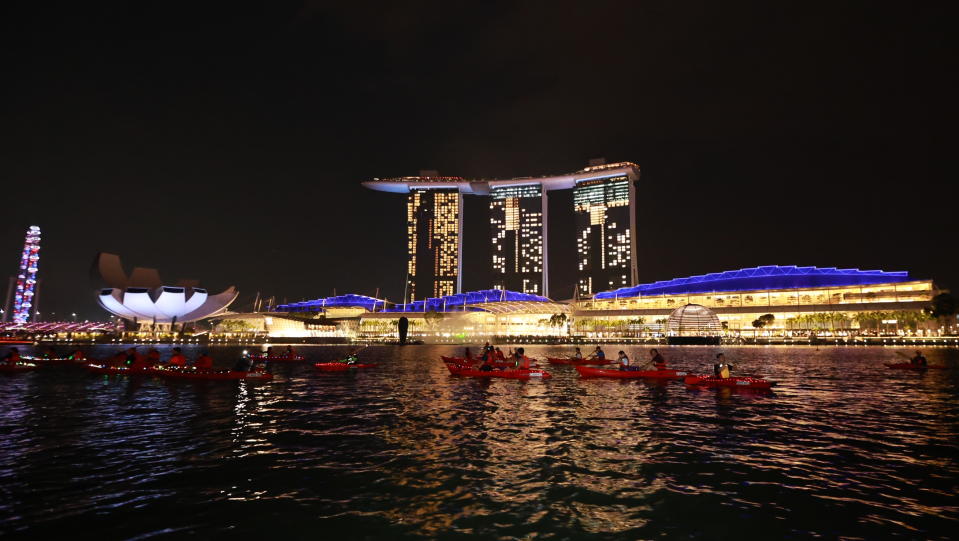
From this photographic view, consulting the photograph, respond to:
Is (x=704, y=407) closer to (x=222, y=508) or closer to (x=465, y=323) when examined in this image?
(x=222, y=508)

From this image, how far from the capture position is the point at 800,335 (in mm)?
118125

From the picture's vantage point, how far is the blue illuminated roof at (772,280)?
128 meters

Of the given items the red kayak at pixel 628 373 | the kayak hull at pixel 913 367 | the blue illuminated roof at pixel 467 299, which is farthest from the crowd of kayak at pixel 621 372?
the blue illuminated roof at pixel 467 299

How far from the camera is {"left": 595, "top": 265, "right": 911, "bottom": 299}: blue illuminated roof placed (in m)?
128

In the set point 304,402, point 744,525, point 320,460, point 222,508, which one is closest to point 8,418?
point 304,402

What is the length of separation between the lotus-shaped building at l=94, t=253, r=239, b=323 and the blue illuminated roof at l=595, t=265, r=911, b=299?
114542mm

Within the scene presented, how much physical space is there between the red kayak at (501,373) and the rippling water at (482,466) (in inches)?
274

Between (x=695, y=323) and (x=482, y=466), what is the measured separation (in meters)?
109

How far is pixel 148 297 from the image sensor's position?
12256cm

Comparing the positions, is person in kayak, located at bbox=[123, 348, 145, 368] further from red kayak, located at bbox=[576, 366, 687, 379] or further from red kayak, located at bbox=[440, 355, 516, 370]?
red kayak, located at bbox=[576, 366, 687, 379]

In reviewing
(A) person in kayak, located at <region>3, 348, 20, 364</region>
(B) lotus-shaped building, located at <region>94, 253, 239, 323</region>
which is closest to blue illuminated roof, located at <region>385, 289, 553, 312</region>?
(B) lotus-shaped building, located at <region>94, 253, 239, 323</region>

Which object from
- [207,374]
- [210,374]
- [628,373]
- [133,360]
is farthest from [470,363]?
[133,360]

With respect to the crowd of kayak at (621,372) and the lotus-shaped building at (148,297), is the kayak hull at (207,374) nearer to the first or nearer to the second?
the crowd of kayak at (621,372)

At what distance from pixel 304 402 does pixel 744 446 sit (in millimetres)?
18662
